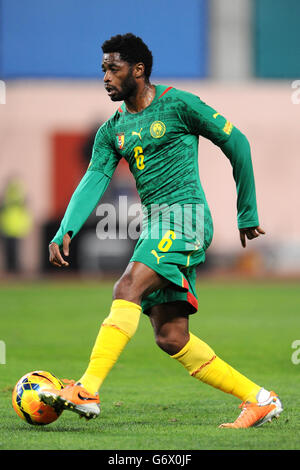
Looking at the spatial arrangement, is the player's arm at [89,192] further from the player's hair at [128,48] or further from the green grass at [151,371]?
the green grass at [151,371]

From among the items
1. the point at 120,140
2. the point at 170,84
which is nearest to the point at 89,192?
the point at 120,140

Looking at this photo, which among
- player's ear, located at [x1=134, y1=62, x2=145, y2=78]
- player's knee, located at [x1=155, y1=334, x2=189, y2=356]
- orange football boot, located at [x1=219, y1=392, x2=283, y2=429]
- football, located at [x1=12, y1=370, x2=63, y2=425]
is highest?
player's ear, located at [x1=134, y1=62, x2=145, y2=78]

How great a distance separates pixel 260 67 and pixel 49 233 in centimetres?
1117

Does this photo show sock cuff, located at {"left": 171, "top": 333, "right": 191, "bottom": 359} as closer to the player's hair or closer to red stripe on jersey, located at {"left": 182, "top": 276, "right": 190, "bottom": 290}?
red stripe on jersey, located at {"left": 182, "top": 276, "right": 190, "bottom": 290}

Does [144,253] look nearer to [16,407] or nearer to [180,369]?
[16,407]

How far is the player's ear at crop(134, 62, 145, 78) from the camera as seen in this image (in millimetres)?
5675

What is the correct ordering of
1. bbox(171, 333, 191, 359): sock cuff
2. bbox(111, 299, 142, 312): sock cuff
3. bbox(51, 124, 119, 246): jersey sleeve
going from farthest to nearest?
bbox(51, 124, 119, 246): jersey sleeve
bbox(171, 333, 191, 359): sock cuff
bbox(111, 299, 142, 312): sock cuff

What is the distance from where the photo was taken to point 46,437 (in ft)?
16.9

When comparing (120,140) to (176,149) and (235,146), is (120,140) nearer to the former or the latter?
(176,149)

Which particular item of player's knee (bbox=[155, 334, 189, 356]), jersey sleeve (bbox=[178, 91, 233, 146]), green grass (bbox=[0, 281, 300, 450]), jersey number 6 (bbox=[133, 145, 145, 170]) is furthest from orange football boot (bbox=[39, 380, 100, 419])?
jersey sleeve (bbox=[178, 91, 233, 146])

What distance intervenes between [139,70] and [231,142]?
734 mm

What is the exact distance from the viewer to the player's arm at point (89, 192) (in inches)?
225

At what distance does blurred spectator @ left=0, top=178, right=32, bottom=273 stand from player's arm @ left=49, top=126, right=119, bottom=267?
1923 cm
